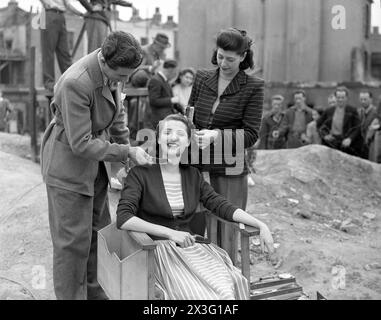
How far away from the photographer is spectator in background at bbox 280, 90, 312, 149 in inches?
395

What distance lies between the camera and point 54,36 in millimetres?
7277

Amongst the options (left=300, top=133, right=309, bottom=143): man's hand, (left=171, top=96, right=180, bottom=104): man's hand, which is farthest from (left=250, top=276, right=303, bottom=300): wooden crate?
(left=300, top=133, right=309, bottom=143): man's hand

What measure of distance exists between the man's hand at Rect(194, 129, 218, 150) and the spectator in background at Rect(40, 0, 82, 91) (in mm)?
4169

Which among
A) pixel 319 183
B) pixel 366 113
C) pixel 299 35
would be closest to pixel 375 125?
pixel 366 113

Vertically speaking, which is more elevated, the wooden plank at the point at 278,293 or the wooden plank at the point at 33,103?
the wooden plank at the point at 33,103

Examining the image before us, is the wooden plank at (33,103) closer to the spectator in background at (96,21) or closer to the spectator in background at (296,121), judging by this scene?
the spectator in background at (96,21)

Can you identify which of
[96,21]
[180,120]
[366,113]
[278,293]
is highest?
[96,21]

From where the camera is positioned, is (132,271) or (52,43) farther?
(52,43)

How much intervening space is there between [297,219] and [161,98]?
2245mm

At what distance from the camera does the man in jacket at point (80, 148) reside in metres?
3.23

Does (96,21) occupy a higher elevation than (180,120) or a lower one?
higher

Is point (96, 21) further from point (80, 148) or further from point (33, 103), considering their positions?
point (80, 148)

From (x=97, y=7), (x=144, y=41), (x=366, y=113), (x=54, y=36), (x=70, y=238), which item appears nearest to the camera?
(x=70, y=238)

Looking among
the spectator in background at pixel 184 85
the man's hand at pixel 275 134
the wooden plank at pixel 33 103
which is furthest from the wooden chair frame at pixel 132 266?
the man's hand at pixel 275 134
